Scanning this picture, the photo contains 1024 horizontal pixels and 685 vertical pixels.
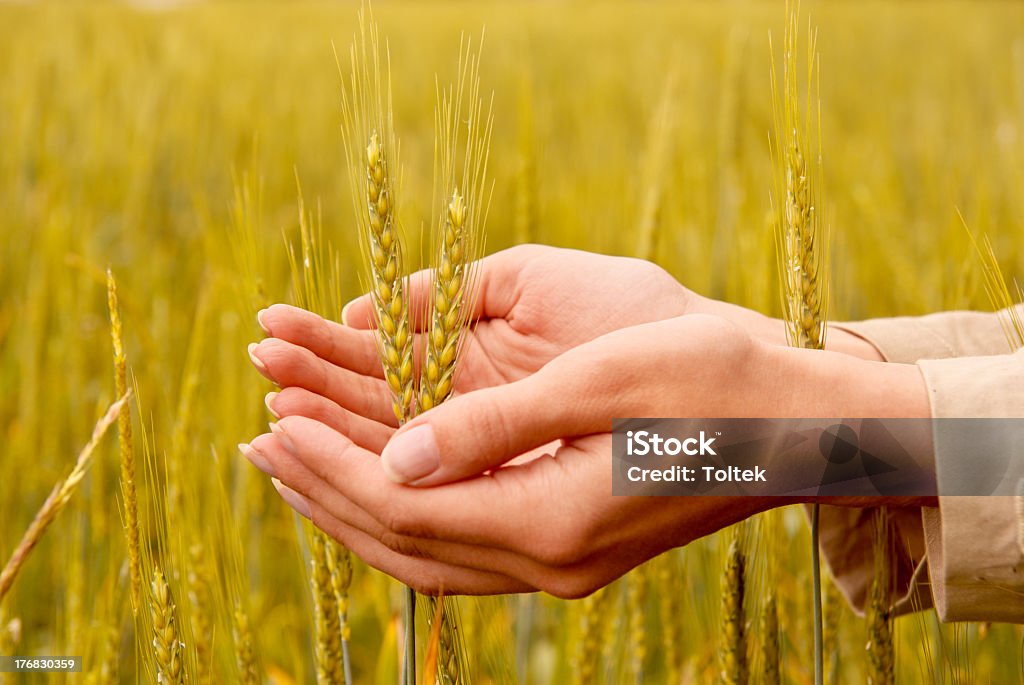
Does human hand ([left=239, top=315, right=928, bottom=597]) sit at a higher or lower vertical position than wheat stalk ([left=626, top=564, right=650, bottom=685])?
higher

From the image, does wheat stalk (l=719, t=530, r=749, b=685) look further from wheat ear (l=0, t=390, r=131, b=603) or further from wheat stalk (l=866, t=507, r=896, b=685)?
wheat ear (l=0, t=390, r=131, b=603)

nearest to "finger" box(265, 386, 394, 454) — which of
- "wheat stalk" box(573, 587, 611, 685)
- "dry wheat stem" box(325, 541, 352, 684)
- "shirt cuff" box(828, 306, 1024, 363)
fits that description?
"dry wheat stem" box(325, 541, 352, 684)

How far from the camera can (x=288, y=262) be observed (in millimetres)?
2369

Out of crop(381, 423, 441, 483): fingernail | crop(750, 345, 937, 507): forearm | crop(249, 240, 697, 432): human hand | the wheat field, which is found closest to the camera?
crop(381, 423, 441, 483): fingernail

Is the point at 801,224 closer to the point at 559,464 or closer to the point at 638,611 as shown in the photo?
the point at 559,464

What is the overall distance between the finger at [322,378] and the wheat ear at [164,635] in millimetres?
221

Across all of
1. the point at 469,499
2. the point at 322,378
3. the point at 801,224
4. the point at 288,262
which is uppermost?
the point at 288,262

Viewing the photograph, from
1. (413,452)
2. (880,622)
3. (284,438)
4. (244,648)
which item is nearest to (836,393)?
(880,622)

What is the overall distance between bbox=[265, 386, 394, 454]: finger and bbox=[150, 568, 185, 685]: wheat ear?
0.62 ft

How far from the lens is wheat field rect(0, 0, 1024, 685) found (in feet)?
3.40

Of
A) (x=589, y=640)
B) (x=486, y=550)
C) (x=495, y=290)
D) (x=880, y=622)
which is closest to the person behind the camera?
(x=486, y=550)

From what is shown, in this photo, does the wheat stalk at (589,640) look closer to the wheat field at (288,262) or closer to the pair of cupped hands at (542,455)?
the wheat field at (288,262)

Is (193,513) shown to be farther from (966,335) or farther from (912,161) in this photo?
(912,161)

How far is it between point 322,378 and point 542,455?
265mm
